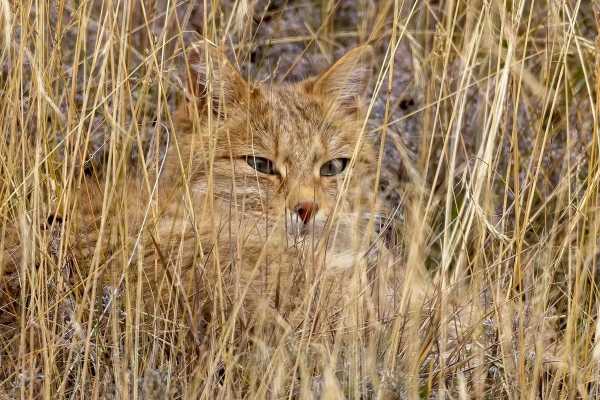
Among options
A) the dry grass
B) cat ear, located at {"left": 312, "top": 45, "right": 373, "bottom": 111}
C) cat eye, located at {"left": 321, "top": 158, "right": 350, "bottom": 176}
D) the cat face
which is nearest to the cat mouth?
the cat face

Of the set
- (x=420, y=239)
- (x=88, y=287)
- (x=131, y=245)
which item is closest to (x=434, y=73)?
(x=420, y=239)

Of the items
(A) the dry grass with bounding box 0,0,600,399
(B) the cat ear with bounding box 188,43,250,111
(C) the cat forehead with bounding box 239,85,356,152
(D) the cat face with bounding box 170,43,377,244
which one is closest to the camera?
(A) the dry grass with bounding box 0,0,600,399

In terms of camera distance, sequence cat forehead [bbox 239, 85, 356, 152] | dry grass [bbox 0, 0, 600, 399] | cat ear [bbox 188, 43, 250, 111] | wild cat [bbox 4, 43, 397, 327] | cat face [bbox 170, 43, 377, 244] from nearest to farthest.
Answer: dry grass [bbox 0, 0, 600, 399], wild cat [bbox 4, 43, 397, 327], cat ear [bbox 188, 43, 250, 111], cat face [bbox 170, 43, 377, 244], cat forehead [bbox 239, 85, 356, 152]

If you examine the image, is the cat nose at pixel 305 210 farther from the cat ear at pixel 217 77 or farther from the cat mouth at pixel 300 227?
the cat ear at pixel 217 77

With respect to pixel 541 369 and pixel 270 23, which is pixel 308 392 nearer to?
pixel 541 369

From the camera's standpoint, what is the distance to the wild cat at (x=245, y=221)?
2.45 m

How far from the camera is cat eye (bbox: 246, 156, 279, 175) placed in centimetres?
325

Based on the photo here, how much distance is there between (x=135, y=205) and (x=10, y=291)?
0.40 metres

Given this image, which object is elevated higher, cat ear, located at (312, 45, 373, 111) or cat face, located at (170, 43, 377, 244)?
cat ear, located at (312, 45, 373, 111)

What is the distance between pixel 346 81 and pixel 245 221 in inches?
31.0

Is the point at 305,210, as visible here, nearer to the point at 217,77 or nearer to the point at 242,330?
the point at 217,77

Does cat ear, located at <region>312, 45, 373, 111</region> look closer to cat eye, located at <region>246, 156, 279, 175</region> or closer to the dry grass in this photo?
cat eye, located at <region>246, 156, 279, 175</region>

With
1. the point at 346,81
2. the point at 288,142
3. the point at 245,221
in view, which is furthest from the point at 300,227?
the point at 346,81

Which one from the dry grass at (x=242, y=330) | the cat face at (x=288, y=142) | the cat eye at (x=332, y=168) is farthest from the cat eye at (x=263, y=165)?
the dry grass at (x=242, y=330)
